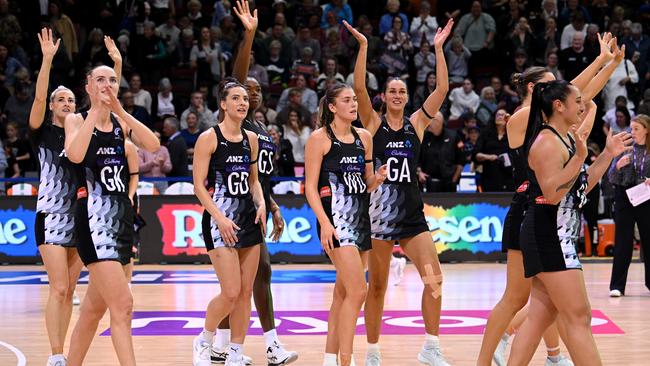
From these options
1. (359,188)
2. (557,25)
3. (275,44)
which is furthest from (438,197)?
(359,188)

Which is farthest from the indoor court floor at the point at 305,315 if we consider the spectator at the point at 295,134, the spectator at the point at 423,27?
the spectator at the point at 423,27

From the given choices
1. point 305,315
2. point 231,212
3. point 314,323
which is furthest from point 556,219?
point 305,315

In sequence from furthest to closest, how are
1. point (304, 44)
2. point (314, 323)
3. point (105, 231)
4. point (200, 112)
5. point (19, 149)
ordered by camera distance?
point (304, 44)
point (200, 112)
point (19, 149)
point (314, 323)
point (105, 231)

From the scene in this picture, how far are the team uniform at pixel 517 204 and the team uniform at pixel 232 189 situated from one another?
182cm

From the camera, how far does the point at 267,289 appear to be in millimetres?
8078

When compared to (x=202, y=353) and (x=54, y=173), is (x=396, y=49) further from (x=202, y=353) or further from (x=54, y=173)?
(x=202, y=353)

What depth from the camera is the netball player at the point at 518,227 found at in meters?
6.76

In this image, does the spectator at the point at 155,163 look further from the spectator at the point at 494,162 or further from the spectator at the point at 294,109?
the spectator at the point at 494,162

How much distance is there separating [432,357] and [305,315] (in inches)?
110

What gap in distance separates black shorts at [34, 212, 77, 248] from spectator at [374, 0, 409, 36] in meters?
12.4

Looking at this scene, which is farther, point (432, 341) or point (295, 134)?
point (295, 134)

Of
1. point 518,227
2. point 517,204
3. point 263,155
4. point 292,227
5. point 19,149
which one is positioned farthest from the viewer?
point 19,149

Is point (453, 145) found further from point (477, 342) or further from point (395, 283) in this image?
point (477, 342)

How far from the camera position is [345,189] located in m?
7.27
